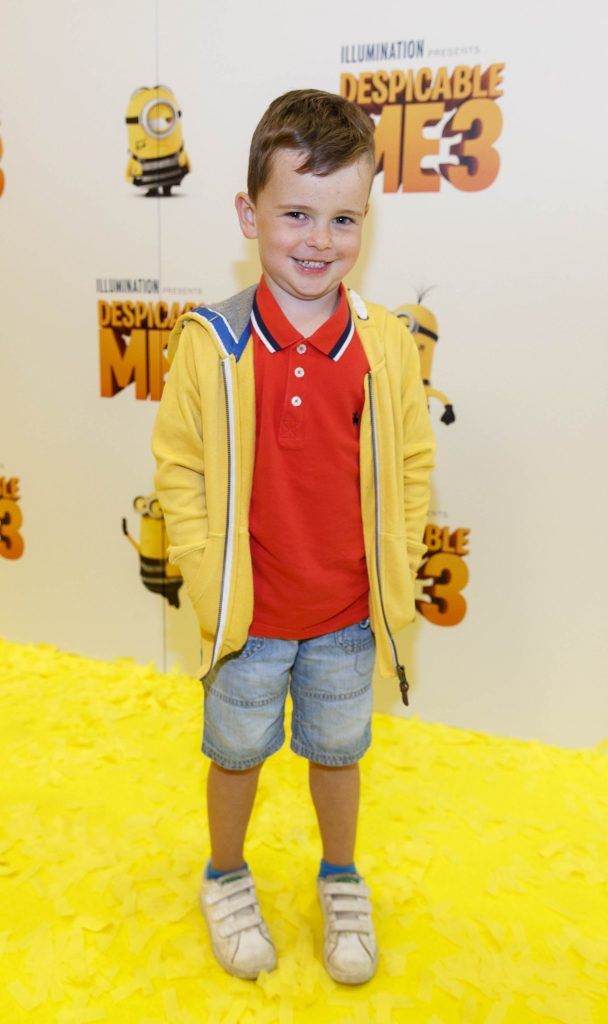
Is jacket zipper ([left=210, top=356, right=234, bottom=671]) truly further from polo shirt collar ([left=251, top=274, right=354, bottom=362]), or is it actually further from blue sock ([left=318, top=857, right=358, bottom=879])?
blue sock ([left=318, top=857, right=358, bottom=879])

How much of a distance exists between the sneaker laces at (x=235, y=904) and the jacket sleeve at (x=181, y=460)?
Answer: 2.13ft

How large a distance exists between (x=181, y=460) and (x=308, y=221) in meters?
0.42

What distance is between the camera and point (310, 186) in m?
1.21

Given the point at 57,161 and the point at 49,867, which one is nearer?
the point at 49,867

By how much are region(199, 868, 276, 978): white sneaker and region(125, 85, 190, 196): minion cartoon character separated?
5.42ft

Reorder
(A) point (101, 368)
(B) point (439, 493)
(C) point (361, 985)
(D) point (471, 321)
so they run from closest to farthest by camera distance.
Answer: (C) point (361, 985) < (D) point (471, 321) < (B) point (439, 493) < (A) point (101, 368)

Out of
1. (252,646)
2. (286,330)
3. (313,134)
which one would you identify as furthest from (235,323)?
(252,646)

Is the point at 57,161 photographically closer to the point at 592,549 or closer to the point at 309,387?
the point at 309,387

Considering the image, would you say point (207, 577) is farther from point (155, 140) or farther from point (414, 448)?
point (155, 140)

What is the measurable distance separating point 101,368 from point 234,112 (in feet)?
2.49

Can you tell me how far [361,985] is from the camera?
1.45 meters

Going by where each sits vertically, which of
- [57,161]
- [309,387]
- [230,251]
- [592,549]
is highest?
[57,161]

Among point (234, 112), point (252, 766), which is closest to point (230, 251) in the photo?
point (234, 112)

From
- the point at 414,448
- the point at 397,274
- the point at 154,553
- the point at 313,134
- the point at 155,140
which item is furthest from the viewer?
the point at 154,553
